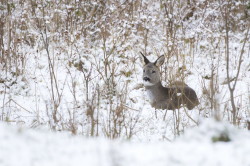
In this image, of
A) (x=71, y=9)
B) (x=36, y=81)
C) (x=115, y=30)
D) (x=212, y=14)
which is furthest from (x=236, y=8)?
(x=36, y=81)

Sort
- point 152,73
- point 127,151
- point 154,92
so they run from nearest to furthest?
1. point 127,151
2. point 154,92
3. point 152,73

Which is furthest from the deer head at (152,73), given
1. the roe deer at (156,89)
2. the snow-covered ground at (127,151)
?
the snow-covered ground at (127,151)

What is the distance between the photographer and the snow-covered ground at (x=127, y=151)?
84.1 inches

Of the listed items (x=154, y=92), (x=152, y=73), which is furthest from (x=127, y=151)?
(x=152, y=73)

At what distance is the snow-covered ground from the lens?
2.14m

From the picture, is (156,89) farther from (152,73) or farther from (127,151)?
(127,151)

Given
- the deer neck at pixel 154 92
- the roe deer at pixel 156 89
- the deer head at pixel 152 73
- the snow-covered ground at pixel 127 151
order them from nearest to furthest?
the snow-covered ground at pixel 127 151 → the roe deer at pixel 156 89 → the deer neck at pixel 154 92 → the deer head at pixel 152 73

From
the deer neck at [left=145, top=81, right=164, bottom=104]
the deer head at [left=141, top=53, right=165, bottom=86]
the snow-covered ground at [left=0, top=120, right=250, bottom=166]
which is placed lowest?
the snow-covered ground at [left=0, top=120, right=250, bottom=166]

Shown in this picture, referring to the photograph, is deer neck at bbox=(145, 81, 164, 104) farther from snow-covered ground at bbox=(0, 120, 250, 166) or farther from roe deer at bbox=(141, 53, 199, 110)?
snow-covered ground at bbox=(0, 120, 250, 166)

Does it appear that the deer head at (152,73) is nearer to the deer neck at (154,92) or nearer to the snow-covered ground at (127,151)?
the deer neck at (154,92)

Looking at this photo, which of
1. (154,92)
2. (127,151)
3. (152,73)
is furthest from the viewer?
(152,73)

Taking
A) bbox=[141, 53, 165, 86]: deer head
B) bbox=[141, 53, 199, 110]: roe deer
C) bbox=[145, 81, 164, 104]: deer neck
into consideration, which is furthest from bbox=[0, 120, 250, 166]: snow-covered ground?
bbox=[141, 53, 165, 86]: deer head

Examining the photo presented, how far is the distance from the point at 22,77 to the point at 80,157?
476 cm

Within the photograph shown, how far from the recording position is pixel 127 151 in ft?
7.43
